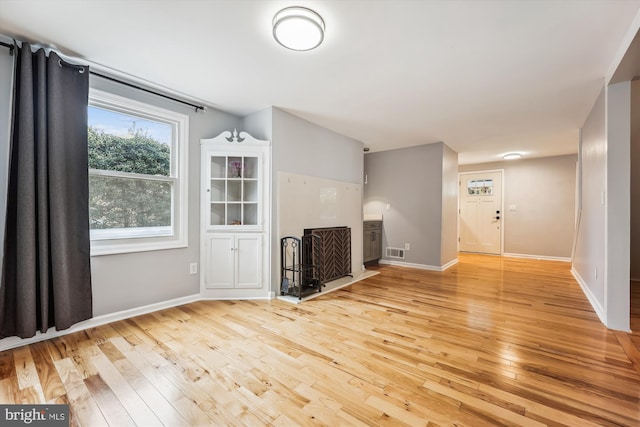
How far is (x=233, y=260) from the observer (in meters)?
3.43

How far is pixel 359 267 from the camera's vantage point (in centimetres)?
491

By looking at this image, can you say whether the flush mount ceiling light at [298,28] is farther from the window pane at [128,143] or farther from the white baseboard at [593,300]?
the white baseboard at [593,300]

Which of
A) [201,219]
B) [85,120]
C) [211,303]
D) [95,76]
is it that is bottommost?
[211,303]

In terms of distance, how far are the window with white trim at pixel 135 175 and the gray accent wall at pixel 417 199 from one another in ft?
13.0

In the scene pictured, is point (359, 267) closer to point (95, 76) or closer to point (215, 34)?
point (215, 34)

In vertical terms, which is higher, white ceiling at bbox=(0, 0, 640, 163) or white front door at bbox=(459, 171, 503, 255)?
white ceiling at bbox=(0, 0, 640, 163)

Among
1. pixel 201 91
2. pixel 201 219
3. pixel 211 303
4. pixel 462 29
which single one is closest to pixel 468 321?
pixel 462 29

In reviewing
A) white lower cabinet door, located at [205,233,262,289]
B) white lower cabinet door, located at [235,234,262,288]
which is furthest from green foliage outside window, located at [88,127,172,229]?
white lower cabinet door, located at [235,234,262,288]

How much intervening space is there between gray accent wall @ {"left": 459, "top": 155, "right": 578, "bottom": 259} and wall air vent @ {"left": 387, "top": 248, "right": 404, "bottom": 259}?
3028 millimetres

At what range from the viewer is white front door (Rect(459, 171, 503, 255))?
691cm

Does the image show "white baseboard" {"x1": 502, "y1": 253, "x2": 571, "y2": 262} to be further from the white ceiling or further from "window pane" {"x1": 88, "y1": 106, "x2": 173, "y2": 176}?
"window pane" {"x1": 88, "y1": 106, "x2": 173, "y2": 176}

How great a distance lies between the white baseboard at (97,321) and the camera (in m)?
2.20

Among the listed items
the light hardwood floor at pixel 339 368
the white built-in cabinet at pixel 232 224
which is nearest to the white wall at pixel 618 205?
the light hardwood floor at pixel 339 368

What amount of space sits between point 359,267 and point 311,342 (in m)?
2.73
